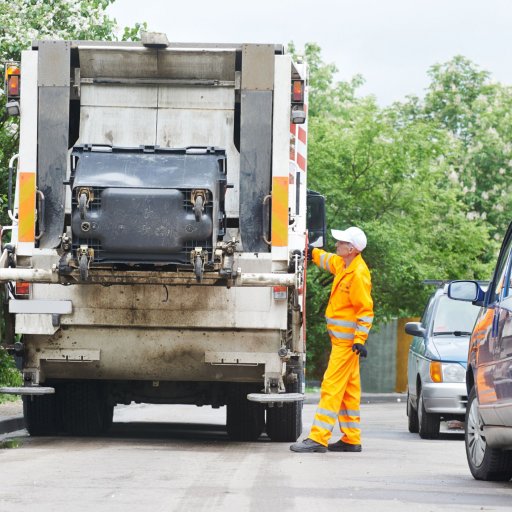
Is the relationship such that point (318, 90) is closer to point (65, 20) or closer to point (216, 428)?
point (65, 20)

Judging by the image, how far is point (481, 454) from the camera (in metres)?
10.2

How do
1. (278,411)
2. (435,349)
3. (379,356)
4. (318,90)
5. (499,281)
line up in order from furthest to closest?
(318,90), (379,356), (435,349), (278,411), (499,281)

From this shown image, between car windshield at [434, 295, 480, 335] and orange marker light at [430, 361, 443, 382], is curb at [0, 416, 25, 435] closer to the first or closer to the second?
orange marker light at [430, 361, 443, 382]

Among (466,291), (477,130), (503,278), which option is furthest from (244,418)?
(477,130)

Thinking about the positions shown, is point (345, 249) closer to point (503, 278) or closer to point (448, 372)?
point (503, 278)

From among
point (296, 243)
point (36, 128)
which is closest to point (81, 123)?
point (36, 128)

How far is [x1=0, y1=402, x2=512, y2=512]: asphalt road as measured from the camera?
8.43 meters

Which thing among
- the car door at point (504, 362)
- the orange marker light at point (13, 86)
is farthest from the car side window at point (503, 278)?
the orange marker light at point (13, 86)

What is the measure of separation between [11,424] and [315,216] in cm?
361

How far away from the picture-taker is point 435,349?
15.8 metres

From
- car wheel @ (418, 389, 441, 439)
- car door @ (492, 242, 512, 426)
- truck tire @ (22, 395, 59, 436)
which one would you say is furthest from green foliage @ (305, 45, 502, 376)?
car door @ (492, 242, 512, 426)

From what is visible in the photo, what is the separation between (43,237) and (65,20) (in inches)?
377

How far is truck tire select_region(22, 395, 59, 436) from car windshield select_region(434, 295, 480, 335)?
4.70m

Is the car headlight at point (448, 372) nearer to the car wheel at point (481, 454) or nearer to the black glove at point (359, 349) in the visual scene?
the black glove at point (359, 349)
